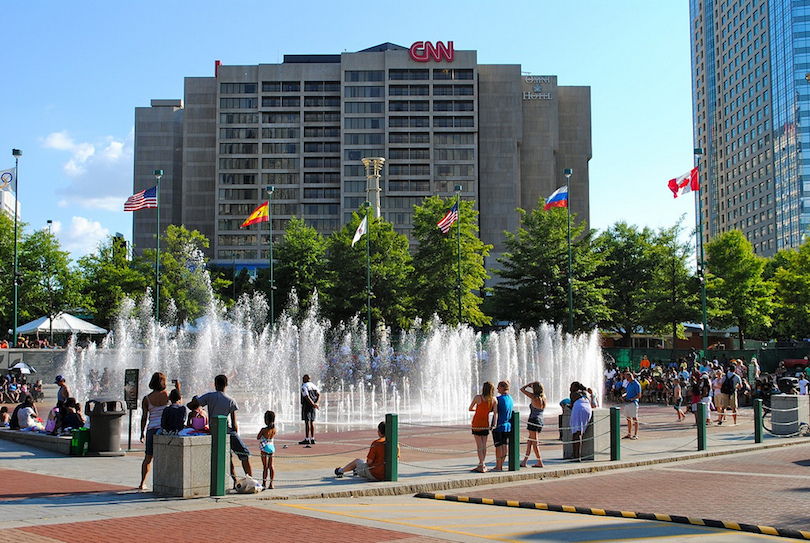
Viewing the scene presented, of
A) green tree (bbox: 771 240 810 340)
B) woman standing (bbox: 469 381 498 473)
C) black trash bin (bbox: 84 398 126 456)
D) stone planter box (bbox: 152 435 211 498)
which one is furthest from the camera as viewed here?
green tree (bbox: 771 240 810 340)

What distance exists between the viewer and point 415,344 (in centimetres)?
5122

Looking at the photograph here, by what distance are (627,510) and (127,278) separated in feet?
182

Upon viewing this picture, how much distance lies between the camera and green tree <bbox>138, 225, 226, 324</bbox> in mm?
61094

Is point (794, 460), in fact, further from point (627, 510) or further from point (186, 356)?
point (186, 356)

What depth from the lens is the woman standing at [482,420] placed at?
14.6 metres

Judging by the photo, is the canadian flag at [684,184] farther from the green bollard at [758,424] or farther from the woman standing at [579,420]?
the woman standing at [579,420]

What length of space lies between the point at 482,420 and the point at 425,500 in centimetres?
274

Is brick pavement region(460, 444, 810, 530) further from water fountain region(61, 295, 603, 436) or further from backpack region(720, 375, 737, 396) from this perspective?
water fountain region(61, 295, 603, 436)

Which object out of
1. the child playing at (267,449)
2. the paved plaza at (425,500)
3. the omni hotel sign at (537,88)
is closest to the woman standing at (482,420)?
the paved plaza at (425,500)

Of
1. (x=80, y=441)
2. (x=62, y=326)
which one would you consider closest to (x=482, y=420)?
(x=80, y=441)

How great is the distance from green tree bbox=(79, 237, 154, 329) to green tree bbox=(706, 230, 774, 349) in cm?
4377

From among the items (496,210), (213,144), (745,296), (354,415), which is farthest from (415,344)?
(213,144)

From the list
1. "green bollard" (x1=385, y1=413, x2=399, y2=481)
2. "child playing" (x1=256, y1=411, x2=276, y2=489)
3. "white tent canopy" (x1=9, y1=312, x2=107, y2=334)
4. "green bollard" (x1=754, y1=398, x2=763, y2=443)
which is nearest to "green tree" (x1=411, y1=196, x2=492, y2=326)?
"white tent canopy" (x1=9, y1=312, x2=107, y2=334)

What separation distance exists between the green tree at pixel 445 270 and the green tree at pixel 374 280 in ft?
4.95
